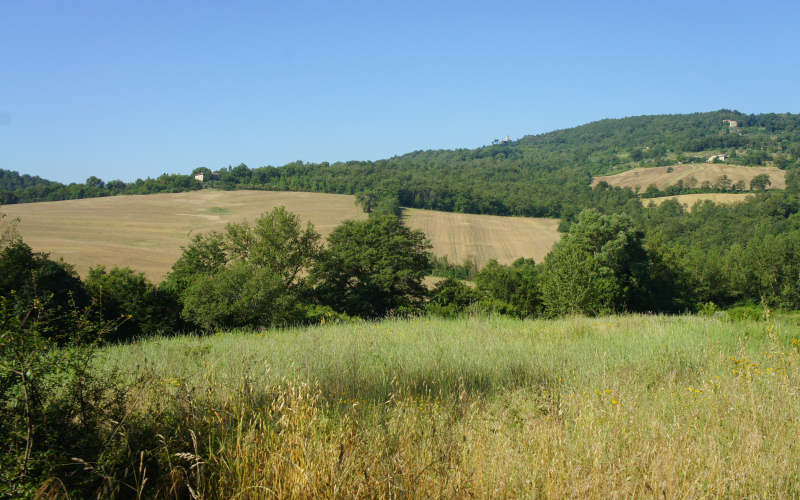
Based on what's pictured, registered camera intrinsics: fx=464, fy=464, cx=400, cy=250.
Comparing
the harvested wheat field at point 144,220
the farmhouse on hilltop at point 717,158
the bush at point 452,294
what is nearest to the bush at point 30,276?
the harvested wheat field at point 144,220

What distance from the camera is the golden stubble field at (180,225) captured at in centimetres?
4769

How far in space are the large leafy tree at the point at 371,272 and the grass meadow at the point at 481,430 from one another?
28341 mm

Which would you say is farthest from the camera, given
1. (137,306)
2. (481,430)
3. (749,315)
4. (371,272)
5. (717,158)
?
(717,158)

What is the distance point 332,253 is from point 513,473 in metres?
34.2

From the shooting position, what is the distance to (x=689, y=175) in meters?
121

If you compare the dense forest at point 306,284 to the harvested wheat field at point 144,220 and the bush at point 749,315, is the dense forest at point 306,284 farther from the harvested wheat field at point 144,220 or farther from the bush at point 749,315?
the harvested wheat field at point 144,220

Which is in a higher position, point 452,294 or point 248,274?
point 248,274

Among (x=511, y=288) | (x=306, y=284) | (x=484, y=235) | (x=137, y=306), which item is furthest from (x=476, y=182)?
(x=137, y=306)

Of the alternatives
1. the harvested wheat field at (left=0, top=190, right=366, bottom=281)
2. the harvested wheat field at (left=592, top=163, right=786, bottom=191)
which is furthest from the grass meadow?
the harvested wheat field at (left=592, top=163, right=786, bottom=191)

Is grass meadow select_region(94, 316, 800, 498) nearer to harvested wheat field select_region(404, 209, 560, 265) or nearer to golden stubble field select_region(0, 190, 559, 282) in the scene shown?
golden stubble field select_region(0, 190, 559, 282)

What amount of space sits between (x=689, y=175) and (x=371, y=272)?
382ft

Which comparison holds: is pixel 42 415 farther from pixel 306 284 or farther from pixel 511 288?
pixel 511 288

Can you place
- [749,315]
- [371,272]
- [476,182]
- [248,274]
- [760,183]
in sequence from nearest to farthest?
[749,315] → [248,274] → [371,272] → [760,183] → [476,182]

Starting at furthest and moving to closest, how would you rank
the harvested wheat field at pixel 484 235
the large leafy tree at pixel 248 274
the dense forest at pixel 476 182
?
the dense forest at pixel 476 182 < the harvested wheat field at pixel 484 235 < the large leafy tree at pixel 248 274
